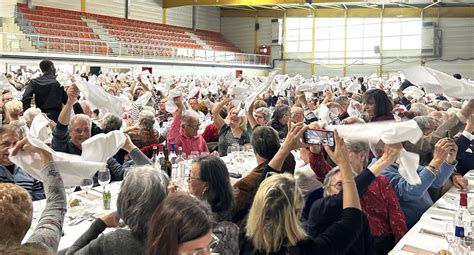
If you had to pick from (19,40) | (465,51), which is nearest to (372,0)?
(465,51)

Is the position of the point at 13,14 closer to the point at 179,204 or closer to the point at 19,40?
the point at 19,40

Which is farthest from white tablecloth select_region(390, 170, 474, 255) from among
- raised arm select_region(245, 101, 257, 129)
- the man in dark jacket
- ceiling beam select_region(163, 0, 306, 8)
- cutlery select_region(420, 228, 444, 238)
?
ceiling beam select_region(163, 0, 306, 8)

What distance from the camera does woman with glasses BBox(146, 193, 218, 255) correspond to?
186 cm

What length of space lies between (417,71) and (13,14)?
1915cm

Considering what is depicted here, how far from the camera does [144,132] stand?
209 inches

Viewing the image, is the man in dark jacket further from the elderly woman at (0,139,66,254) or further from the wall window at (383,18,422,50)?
the wall window at (383,18,422,50)

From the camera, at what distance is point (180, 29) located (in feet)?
96.0

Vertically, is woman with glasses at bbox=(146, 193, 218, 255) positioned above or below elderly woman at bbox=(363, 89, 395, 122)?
below

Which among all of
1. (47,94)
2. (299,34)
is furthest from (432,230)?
(299,34)

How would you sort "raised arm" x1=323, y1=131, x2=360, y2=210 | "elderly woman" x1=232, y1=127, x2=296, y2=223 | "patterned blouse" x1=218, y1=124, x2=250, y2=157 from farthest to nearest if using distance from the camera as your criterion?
"patterned blouse" x1=218, y1=124, x2=250, y2=157 → "elderly woman" x1=232, y1=127, x2=296, y2=223 → "raised arm" x1=323, y1=131, x2=360, y2=210

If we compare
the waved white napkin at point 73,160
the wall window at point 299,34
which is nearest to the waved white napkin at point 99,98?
the waved white napkin at point 73,160

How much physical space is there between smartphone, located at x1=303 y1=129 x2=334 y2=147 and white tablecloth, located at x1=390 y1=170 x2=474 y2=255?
2.57 feet

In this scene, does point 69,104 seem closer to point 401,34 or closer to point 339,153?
point 339,153

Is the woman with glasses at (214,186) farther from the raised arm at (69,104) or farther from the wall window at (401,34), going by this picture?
the wall window at (401,34)
